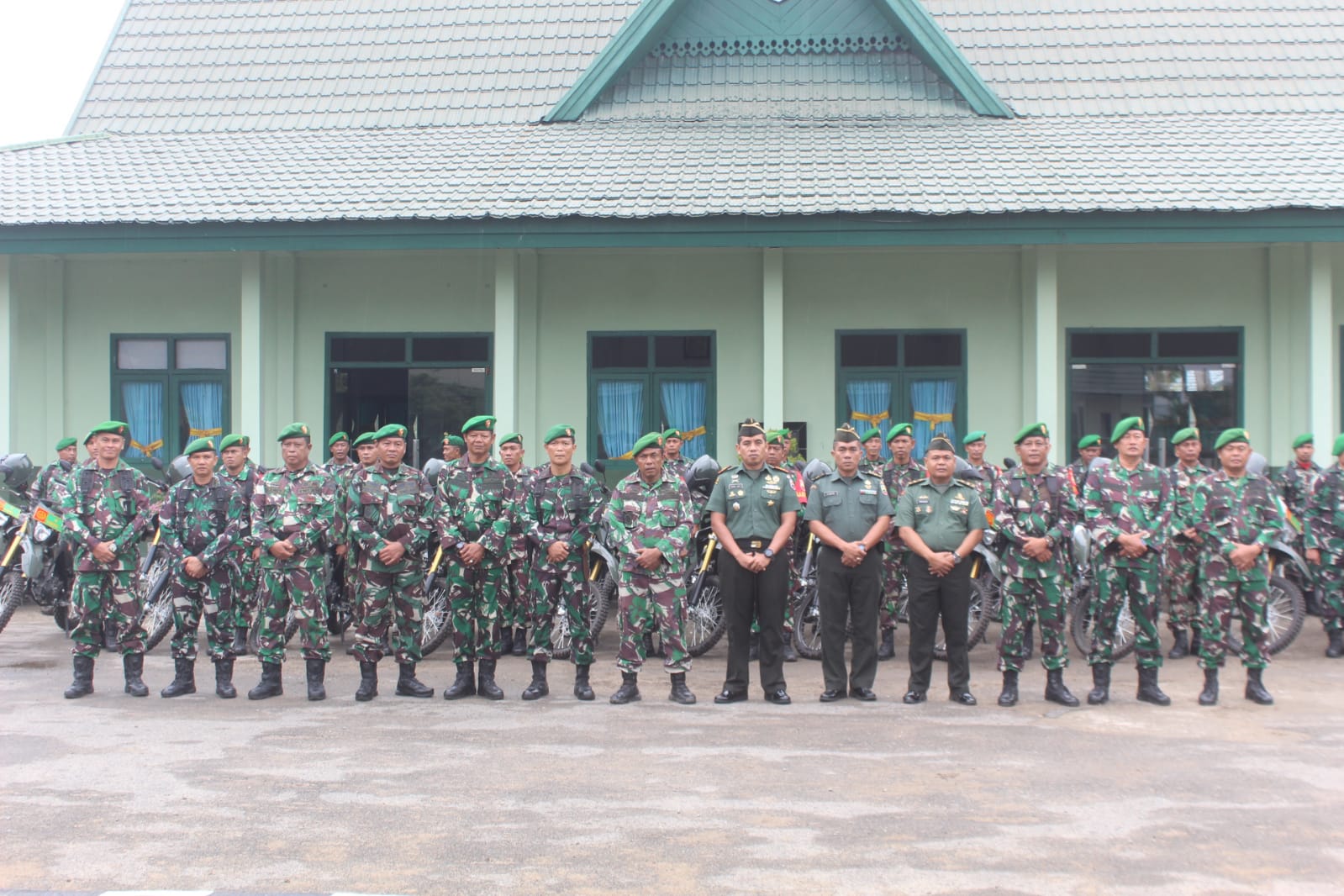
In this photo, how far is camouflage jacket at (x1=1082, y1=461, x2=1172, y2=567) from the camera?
774 cm

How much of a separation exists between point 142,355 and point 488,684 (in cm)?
811

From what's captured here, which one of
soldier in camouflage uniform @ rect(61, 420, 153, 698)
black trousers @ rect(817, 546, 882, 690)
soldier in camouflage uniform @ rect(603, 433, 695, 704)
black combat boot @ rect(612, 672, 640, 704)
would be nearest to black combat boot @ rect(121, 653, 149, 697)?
soldier in camouflage uniform @ rect(61, 420, 153, 698)

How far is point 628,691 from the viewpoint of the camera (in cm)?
798

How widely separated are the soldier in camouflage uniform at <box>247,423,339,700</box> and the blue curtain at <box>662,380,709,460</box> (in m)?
5.77

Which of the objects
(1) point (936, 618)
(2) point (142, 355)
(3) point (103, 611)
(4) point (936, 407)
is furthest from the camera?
(2) point (142, 355)

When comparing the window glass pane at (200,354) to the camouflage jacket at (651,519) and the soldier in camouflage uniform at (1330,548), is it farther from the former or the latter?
the soldier in camouflage uniform at (1330,548)

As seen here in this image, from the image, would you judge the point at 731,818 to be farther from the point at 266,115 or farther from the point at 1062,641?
the point at 266,115

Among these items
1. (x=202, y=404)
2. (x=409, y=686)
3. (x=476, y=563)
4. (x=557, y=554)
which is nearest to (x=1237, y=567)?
(x=557, y=554)

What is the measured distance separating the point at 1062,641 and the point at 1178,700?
2.76 feet

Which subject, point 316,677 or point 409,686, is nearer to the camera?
point 316,677

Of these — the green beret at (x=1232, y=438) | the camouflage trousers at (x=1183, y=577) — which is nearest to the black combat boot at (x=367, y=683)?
the camouflage trousers at (x=1183, y=577)

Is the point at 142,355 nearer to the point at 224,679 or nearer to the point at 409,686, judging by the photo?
the point at 224,679

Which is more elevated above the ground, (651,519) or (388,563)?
(651,519)

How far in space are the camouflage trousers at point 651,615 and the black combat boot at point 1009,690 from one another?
2003 mm
